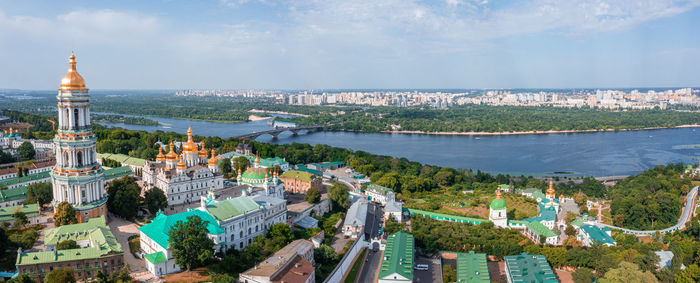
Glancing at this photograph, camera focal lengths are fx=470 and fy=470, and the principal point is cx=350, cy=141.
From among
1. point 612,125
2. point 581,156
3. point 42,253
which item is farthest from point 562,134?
point 42,253

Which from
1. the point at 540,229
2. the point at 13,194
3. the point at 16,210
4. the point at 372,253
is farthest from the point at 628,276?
the point at 13,194

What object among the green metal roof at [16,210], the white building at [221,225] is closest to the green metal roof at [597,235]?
the white building at [221,225]

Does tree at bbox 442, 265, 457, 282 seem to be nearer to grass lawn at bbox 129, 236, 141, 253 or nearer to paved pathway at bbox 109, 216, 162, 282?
paved pathway at bbox 109, 216, 162, 282

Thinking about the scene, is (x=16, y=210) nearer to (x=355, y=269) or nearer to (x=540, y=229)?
(x=355, y=269)

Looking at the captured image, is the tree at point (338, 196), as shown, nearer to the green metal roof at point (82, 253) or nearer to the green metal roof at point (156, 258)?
the green metal roof at point (156, 258)

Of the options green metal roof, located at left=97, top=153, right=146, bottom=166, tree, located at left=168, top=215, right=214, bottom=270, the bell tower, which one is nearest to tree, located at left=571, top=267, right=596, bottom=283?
tree, located at left=168, top=215, right=214, bottom=270

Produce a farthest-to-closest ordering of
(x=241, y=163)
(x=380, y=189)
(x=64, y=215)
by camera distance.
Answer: (x=241, y=163), (x=380, y=189), (x=64, y=215)
